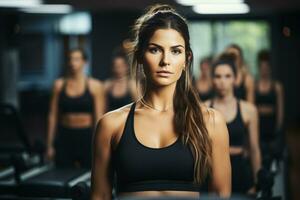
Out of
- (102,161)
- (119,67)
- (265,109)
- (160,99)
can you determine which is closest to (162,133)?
(160,99)

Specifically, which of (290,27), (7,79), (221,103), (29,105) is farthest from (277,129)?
(29,105)

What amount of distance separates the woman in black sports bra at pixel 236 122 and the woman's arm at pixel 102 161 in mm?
1882

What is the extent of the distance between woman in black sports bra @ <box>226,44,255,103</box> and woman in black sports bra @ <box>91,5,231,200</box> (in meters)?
2.79

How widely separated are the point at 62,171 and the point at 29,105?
11021 mm

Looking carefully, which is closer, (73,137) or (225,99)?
(225,99)

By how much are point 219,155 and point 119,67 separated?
3.87 meters

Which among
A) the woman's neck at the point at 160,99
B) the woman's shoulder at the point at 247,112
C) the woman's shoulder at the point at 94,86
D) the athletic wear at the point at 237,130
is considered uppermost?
the woman's neck at the point at 160,99

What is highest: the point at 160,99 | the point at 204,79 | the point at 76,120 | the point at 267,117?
the point at 160,99

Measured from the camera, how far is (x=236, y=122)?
4051 mm

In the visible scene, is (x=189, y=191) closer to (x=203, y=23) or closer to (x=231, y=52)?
(x=231, y=52)

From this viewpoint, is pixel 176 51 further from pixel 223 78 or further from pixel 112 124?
pixel 223 78

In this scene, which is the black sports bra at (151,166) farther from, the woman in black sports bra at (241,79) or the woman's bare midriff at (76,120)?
the woman's bare midriff at (76,120)

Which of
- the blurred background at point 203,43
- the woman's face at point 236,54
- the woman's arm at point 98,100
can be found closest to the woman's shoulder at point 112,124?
the woman's face at point 236,54

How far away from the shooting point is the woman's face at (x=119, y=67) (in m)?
5.91
